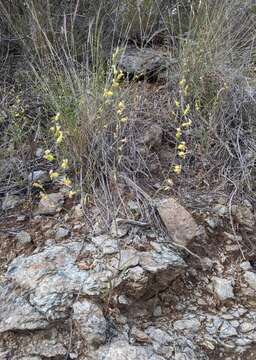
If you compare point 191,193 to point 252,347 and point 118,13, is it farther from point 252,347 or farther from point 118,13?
point 118,13

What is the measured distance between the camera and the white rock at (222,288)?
1604 mm

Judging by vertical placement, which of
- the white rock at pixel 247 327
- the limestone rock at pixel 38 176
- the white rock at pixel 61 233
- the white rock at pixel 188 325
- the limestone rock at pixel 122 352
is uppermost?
the limestone rock at pixel 38 176

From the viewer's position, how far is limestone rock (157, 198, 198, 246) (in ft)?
5.54

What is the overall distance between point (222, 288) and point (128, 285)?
1.13 feet

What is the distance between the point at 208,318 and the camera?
1541mm

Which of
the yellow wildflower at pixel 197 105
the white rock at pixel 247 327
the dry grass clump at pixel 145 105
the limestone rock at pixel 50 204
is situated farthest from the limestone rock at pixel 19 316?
the yellow wildflower at pixel 197 105

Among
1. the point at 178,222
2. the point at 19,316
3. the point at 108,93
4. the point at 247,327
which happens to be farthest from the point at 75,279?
the point at 108,93

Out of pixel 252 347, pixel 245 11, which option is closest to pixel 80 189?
pixel 252 347

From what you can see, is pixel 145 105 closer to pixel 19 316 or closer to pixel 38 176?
pixel 38 176

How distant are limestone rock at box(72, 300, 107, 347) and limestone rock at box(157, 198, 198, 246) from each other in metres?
0.41

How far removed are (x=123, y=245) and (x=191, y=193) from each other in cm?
43

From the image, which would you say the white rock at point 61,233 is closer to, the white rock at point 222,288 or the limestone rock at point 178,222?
the limestone rock at point 178,222

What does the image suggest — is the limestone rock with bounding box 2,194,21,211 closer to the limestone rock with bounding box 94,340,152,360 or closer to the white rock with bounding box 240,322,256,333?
the limestone rock with bounding box 94,340,152,360

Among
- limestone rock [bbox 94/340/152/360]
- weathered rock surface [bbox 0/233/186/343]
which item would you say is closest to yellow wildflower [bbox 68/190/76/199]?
weathered rock surface [bbox 0/233/186/343]
